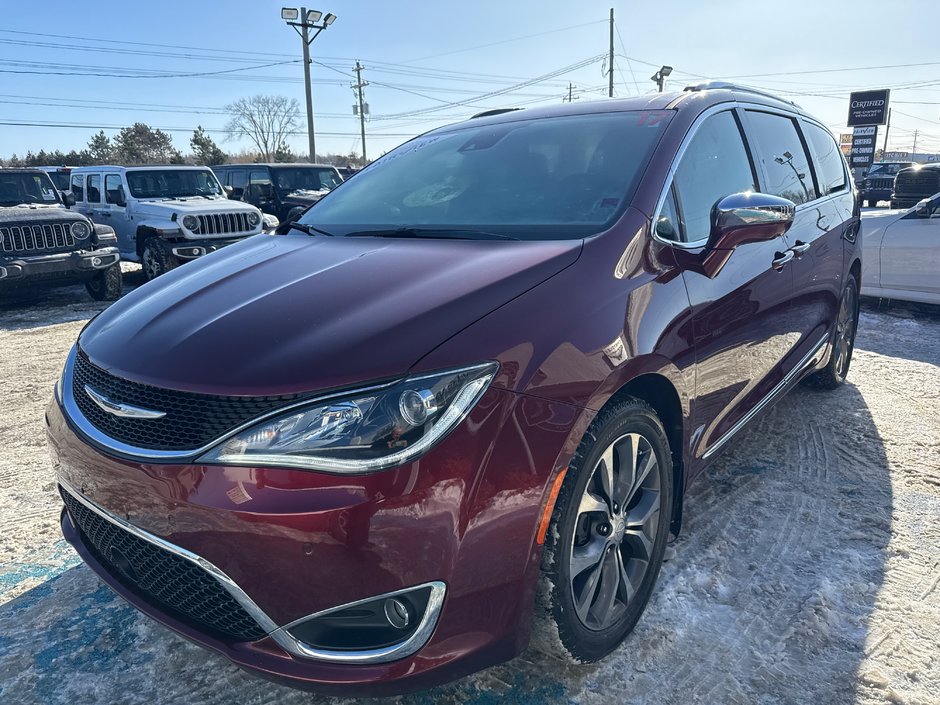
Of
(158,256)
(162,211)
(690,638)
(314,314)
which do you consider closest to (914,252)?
(690,638)

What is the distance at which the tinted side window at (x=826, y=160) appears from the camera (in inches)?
159

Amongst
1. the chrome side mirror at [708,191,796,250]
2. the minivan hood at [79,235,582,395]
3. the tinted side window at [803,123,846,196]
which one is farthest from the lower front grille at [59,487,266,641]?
the tinted side window at [803,123,846,196]

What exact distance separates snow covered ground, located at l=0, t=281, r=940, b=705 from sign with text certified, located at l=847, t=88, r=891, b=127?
27592 millimetres

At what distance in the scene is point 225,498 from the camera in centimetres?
155

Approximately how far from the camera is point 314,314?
187cm

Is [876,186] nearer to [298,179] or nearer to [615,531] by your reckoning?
[298,179]

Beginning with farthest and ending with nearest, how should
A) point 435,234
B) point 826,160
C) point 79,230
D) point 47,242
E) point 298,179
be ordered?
point 298,179, point 79,230, point 47,242, point 826,160, point 435,234

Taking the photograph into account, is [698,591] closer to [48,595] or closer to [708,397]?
[708,397]

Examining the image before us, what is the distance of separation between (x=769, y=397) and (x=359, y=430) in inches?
96.6

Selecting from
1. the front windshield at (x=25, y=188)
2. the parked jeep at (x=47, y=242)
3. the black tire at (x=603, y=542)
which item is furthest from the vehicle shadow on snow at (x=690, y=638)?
the front windshield at (x=25, y=188)

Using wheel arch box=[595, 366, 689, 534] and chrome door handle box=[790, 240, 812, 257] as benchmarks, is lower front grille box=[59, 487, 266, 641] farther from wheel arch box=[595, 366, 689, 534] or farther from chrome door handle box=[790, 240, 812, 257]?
chrome door handle box=[790, 240, 812, 257]

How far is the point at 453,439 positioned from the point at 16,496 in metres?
2.86

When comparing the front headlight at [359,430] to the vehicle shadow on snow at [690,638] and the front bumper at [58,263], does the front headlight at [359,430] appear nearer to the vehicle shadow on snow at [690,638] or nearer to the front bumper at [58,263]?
the vehicle shadow on snow at [690,638]

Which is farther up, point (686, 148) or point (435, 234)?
point (686, 148)
